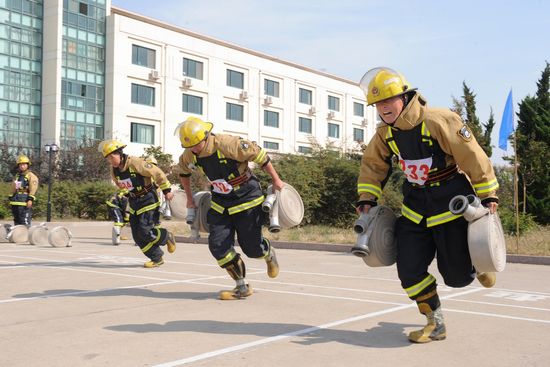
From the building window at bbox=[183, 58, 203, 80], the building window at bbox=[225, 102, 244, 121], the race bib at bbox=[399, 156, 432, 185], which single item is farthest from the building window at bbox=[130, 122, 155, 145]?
the race bib at bbox=[399, 156, 432, 185]

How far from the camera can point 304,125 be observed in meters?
69.4

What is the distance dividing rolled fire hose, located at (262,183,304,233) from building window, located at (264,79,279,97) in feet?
189

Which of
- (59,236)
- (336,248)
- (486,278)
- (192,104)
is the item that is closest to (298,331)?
(486,278)

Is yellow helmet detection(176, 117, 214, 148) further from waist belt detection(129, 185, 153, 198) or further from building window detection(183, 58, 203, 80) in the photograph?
building window detection(183, 58, 203, 80)

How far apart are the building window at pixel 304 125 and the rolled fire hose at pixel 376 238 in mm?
63195

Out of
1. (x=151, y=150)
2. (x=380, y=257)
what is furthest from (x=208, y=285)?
(x=151, y=150)

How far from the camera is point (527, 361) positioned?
183 inches

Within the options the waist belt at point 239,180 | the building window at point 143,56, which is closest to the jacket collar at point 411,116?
the waist belt at point 239,180

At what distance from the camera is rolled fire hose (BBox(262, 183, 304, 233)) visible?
7.46 m

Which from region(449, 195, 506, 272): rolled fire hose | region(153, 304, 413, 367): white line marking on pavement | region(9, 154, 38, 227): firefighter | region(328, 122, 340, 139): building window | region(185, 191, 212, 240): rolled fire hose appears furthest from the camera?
region(328, 122, 340, 139): building window

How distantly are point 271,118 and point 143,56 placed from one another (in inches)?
629

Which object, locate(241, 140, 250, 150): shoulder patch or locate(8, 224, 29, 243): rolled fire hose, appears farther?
locate(8, 224, 29, 243): rolled fire hose

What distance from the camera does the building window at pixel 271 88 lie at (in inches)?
2552

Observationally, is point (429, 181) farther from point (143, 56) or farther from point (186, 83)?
point (186, 83)
